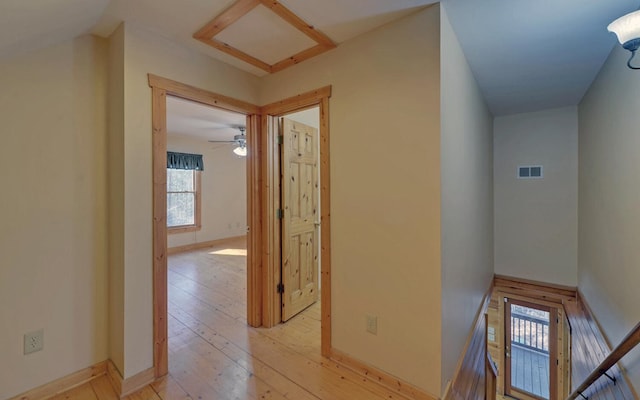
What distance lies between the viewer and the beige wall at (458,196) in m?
1.74

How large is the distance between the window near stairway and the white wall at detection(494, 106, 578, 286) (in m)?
6.27

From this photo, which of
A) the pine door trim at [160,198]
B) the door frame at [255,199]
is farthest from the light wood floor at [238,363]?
the pine door trim at [160,198]

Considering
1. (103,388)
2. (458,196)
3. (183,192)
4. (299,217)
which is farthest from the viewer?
(183,192)

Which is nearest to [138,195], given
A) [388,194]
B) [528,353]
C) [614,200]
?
[388,194]

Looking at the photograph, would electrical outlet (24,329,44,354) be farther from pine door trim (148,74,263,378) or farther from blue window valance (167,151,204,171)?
blue window valance (167,151,204,171)

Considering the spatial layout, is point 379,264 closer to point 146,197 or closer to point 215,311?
point 146,197

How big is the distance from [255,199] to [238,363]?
4.69 ft

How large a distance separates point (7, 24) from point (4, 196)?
0.98m

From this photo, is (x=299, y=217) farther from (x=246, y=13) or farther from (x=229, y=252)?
(x=229, y=252)

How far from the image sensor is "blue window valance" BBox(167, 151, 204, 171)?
5766 mm

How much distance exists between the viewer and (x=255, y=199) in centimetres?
267

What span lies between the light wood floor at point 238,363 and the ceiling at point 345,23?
2343 millimetres

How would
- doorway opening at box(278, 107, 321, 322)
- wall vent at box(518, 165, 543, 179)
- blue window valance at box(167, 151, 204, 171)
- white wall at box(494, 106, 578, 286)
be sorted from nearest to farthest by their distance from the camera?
doorway opening at box(278, 107, 321, 322) → white wall at box(494, 106, 578, 286) → wall vent at box(518, 165, 543, 179) → blue window valance at box(167, 151, 204, 171)

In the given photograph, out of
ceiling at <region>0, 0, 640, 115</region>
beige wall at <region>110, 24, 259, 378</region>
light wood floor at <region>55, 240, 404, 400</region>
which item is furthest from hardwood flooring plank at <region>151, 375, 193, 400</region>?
ceiling at <region>0, 0, 640, 115</region>
